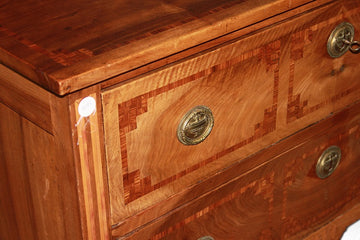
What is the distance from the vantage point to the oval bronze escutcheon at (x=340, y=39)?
1.17 metres

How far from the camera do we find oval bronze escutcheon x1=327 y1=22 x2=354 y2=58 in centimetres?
117

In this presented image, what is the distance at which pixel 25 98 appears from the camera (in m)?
0.91

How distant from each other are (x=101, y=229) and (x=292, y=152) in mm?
429

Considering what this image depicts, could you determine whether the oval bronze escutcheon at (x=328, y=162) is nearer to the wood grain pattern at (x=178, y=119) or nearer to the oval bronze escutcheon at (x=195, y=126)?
the wood grain pattern at (x=178, y=119)

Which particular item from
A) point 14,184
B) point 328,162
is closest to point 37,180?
point 14,184

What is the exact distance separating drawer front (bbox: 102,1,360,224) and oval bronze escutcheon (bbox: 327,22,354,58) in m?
0.01

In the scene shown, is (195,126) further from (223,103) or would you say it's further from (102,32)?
(102,32)

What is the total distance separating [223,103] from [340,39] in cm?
28

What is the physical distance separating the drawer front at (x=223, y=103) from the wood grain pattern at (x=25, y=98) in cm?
8

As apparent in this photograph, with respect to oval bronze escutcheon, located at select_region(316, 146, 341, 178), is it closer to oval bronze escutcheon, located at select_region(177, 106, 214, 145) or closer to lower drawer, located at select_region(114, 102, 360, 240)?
lower drawer, located at select_region(114, 102, 360, 240)

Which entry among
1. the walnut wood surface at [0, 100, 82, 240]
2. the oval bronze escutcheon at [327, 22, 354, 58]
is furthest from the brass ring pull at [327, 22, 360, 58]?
the walnut wood surface at [0, 100, 82, 240]

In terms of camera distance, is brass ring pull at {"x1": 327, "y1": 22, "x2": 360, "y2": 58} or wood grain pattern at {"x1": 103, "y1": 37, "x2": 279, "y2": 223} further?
brass ring pull at {"x1": 327, "y1": 22, "x2": 360, "y2": 58}

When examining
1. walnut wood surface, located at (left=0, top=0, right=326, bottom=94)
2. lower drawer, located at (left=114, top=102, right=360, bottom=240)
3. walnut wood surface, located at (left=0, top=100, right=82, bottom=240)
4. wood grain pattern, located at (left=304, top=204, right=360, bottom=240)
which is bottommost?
wood grain pattern, located at (left=304, top=204, right=360, bottom=240)

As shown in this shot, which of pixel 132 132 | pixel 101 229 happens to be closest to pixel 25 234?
pixel 101 229
